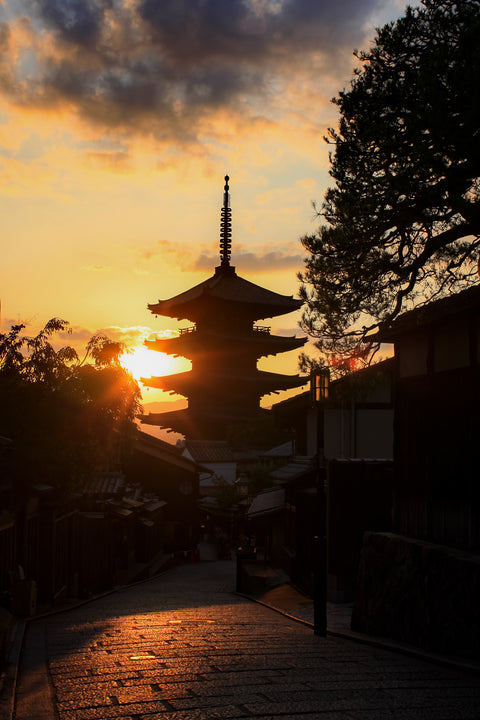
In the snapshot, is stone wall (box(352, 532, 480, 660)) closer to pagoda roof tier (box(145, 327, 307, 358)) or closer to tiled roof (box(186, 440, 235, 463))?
pagoda roof tier (box(145, 327, 307, 358))

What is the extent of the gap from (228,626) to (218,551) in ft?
106

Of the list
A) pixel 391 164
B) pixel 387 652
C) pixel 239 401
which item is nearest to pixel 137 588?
pixel 387 652

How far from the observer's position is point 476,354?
35.8 ft

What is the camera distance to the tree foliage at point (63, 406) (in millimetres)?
17172

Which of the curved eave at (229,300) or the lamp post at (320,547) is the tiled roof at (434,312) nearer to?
the lamp post at (320,547)

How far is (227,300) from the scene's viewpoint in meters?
55.9

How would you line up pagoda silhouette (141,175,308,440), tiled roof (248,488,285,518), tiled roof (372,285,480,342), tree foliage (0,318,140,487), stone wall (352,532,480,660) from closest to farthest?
stone wall (352,532,480,660) < tiled roof (372,285,480,342) < tree foliage (0,318,140,487) < tiled roof (248,488,285,518) < pagoda silhouette (141,175,308,440)

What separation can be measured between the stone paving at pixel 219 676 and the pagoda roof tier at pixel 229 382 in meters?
44.8

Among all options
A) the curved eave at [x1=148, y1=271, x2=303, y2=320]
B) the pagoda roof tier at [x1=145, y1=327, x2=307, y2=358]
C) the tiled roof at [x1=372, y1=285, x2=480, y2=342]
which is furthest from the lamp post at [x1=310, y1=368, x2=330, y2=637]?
the pagoda roof tier at [x1=145, y1=327, x2=307, y2=358]

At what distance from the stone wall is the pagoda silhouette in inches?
1719

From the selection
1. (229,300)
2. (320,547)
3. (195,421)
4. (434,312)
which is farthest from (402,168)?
(195,421)

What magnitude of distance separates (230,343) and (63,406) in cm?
4044

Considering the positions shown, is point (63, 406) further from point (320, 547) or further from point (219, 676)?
point (219, 676)

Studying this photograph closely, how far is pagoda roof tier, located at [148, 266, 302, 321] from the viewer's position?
55969 mm
